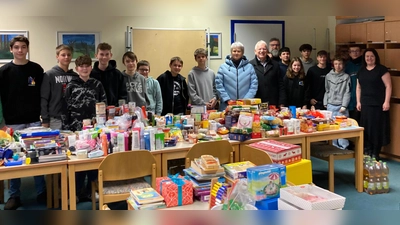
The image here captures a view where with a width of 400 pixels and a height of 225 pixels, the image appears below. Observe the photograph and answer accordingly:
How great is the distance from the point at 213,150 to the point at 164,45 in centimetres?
318

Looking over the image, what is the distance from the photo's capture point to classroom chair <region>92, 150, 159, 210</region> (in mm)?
2758

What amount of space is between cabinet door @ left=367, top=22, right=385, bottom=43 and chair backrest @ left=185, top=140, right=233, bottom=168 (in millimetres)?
3303

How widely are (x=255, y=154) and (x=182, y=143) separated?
27.4 inches

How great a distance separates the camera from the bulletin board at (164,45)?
19.0ft

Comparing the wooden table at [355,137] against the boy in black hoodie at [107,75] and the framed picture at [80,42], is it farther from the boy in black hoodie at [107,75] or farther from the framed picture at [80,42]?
the framed picture at [80,42]

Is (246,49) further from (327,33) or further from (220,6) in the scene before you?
(220,6)

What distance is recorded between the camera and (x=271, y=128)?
3506mm

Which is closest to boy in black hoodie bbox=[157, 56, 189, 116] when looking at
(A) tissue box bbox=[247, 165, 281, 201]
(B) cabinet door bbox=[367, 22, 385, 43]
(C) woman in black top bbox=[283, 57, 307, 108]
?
(C) woman in black top bbox=[283, 57, 307, 108]

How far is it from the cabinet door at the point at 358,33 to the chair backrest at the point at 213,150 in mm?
3520

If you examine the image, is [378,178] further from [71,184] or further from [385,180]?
[71,184]

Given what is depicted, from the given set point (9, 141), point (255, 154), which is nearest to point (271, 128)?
point (255, 154)

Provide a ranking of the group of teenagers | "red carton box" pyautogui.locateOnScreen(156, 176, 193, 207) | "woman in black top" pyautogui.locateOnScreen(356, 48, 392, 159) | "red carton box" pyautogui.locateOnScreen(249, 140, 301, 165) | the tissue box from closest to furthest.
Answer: the tissue box, "red carton box" pyautogui.locateOnScreen(156, 176, 193, 207), "red carton box" pyautogui.locateOnScreen(249, 140, 301, 165), the group of teenagers, "woman in black top" pyautogui.locateOnScreen(356, 48, 392, 159)

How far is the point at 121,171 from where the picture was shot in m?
2.80

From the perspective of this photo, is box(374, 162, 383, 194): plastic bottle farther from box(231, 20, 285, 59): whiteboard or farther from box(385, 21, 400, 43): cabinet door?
box(231, 20, 285, 59): whiteboard
